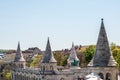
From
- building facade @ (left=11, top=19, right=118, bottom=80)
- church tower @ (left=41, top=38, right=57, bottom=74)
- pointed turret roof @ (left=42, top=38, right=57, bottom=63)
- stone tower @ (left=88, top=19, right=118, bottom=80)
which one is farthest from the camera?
pointed turret roof @ (left=42, top=38, right=57, bottom=63)

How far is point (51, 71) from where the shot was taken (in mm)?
59094

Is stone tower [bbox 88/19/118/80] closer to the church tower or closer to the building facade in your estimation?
the building facade

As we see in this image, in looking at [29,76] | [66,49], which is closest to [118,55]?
[29,76]

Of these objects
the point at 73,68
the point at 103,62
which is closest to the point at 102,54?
the point at 103,62

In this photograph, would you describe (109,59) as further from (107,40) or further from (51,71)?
(51,71)

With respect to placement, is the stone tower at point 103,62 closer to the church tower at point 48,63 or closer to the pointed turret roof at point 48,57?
the church tower at point 48,63

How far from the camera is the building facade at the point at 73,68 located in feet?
121

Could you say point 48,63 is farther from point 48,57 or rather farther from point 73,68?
point 73,68

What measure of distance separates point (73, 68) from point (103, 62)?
79.8 feet

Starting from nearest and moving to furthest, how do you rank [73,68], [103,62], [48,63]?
[103,62] → [48,63] → [73,68]

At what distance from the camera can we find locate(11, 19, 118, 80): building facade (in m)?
36.8

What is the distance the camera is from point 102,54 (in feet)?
121

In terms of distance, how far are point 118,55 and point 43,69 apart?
20.9 meters

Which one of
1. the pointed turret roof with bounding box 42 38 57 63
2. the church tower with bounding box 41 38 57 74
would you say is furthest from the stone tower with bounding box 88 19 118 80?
the pointed turret roof with bounding box 42 38 57 63
